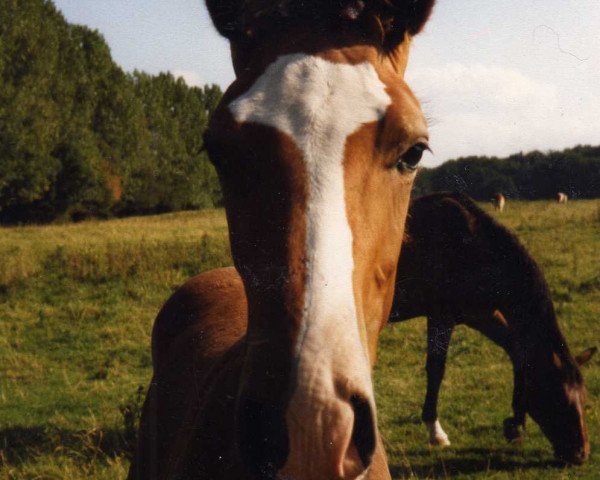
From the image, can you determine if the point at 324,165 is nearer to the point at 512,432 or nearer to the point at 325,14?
the point at 325,14

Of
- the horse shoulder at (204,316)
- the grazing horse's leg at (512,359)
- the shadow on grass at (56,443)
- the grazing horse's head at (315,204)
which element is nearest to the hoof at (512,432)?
the grazing horse's leg at (512,359)

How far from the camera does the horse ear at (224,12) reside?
216 centimetres

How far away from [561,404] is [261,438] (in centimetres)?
447

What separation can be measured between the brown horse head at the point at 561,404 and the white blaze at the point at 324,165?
14.2 ft

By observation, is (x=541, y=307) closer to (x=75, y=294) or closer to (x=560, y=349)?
(x=560, y=349)

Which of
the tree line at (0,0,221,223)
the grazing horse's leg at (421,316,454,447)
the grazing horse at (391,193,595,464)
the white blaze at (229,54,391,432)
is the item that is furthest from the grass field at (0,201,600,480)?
the tree line at (0,0,221,223)

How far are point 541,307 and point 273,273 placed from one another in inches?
179

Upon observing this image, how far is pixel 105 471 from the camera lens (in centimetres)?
427

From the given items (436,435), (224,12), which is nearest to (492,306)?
(436,435)

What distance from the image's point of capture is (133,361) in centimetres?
806

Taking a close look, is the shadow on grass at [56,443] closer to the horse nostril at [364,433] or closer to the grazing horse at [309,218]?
the grazing horse at [309,218]

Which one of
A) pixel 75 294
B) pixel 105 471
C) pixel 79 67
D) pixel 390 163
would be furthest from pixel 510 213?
pixel 79 67

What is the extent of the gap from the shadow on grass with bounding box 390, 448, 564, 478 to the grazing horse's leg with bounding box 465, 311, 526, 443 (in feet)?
0.64

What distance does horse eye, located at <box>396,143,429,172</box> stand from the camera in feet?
5.92
